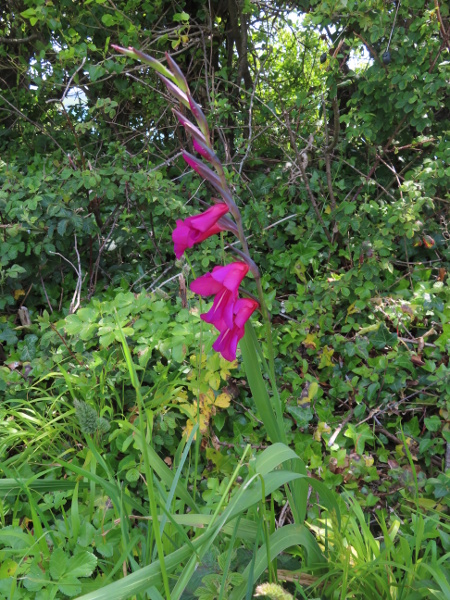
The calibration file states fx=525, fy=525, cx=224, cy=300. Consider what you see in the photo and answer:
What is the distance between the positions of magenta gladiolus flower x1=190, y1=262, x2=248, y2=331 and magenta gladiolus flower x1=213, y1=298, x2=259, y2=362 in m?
0.01

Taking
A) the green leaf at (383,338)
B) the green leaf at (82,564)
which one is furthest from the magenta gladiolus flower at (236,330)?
the green leaf at (383,338)

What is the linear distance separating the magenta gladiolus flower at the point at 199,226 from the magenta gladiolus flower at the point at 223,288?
78mm

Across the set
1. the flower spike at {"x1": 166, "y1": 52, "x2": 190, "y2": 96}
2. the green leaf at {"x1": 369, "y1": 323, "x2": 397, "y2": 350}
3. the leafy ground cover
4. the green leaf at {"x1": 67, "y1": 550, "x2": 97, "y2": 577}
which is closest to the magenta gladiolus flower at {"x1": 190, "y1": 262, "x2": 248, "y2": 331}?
the leafy ground cover

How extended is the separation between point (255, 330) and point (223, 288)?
3.53 feet

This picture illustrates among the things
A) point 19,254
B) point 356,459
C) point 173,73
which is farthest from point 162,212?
point 173,73

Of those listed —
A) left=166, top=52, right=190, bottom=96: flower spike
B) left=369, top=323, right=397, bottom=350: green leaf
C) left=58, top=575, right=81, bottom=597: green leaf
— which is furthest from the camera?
left=369, top=323, right=397, bottom=350: green leaf

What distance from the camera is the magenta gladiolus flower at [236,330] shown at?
3.22ft

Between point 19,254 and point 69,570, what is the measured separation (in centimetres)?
177

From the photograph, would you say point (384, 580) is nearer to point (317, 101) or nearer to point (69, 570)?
point (69, 570)

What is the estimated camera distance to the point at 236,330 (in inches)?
38.9

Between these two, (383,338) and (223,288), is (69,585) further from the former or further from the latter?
(383,338)

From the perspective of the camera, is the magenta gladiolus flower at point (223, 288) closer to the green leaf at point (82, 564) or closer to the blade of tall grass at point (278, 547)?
the blade of tall grass at point (278, 547)

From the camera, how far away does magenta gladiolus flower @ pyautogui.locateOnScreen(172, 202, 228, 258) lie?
0.92m

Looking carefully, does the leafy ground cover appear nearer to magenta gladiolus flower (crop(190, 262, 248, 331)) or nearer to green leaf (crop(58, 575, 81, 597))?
green leaf (crop(58, 575, 81, 597))
